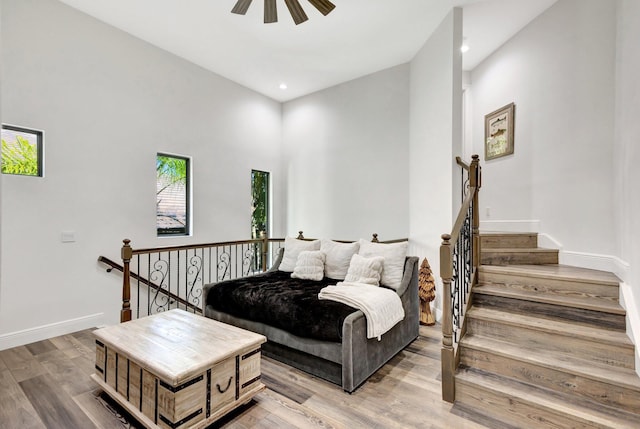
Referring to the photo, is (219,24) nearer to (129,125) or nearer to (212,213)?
(129,125)


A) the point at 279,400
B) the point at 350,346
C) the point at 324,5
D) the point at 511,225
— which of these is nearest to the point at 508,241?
the point at 511,225

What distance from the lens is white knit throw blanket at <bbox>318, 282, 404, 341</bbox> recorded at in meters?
2.51

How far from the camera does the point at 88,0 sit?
348cm

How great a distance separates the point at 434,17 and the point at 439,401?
13.1ft

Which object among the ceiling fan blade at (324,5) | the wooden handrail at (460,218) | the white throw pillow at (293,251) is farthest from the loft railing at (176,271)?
the ceiling fan blade at (324,5)

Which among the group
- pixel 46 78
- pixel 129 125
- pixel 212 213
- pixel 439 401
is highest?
pixel 46 78

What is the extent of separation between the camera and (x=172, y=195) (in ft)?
15.3

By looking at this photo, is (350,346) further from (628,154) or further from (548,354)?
(628,154)

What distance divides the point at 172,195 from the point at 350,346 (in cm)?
360

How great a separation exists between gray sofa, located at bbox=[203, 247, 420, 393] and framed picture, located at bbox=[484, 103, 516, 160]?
2377 mm

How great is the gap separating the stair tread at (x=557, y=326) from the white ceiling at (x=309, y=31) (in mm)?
3273

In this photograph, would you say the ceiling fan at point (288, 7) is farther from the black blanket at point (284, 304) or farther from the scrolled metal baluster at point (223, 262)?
the scrolled metal baluster at point (223, 262)

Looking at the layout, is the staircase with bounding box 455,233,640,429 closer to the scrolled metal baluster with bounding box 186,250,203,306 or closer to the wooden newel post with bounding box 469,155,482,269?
the wooden newel post with bounding box 469,155,482,269

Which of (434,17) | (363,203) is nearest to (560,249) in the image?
(363,203)
